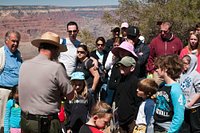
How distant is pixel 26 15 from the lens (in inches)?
3324

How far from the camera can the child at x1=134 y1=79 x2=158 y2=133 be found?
16.0 feet

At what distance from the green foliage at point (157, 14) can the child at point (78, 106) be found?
937 cm

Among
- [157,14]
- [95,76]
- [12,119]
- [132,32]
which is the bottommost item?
[12,119]

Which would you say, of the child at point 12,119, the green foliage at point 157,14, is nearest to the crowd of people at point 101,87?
the child at point 12,119

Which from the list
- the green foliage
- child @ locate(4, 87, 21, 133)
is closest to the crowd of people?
child @ locate(4, 87, 21, 133)

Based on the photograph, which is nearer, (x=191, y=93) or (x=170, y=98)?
(x=170, y=98)

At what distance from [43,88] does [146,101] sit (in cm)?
114

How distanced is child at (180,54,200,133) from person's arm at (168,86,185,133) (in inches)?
47.4

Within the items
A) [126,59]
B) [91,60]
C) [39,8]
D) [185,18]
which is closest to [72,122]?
[126,59]

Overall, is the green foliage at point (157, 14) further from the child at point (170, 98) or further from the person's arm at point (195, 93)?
the child at point (170, 98)

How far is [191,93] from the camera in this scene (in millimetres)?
5473

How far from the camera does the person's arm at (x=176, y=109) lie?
425 cm

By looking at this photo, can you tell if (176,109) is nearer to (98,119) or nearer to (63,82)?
(98,119)

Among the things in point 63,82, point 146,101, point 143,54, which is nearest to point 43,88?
point 63,82
